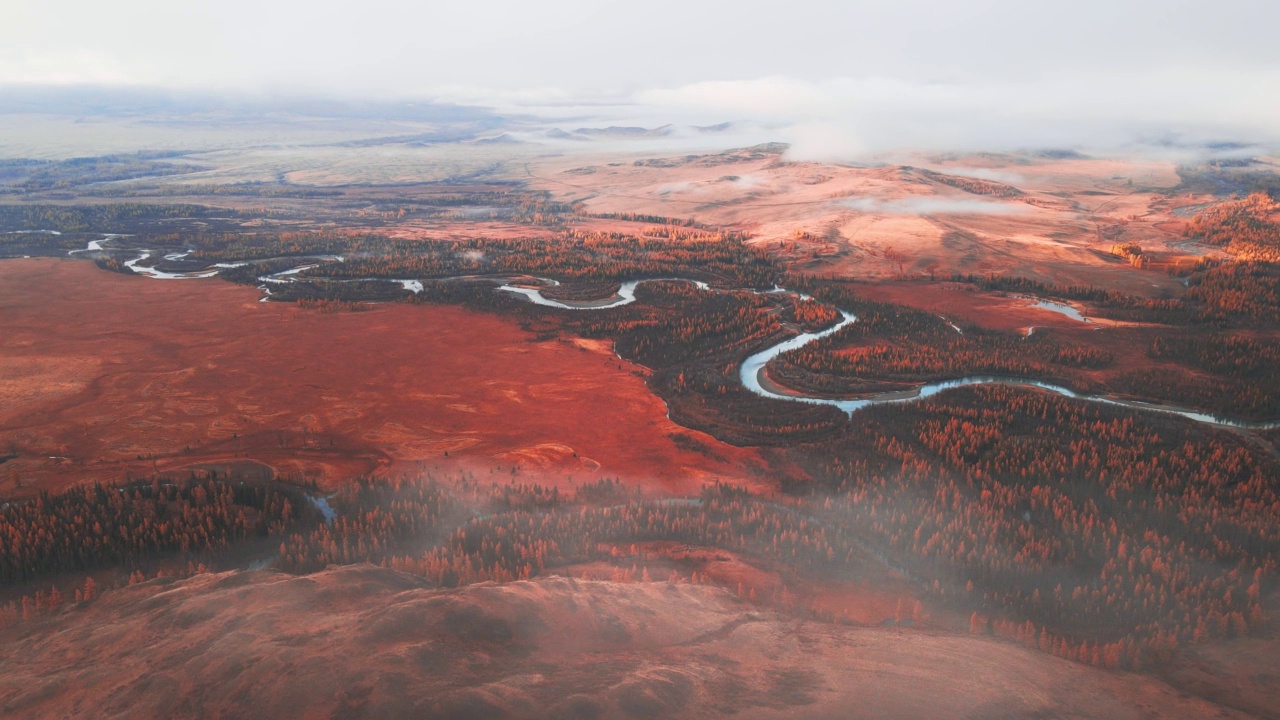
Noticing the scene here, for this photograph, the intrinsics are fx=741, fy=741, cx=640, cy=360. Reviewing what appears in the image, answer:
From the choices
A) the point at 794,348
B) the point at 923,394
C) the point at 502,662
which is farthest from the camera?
the point at 794,348

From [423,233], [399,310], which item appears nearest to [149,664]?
[399,310]

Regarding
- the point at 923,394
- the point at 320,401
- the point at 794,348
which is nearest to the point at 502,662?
the point at 320,401

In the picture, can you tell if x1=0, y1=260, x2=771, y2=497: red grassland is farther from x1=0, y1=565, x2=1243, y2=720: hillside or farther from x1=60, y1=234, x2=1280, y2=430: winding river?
x1=0, y1=565, x2=1243, y2=720: hillside

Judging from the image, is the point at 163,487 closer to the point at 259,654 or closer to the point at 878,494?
Answer: the point at 259,654

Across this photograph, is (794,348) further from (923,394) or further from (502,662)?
(502,662)

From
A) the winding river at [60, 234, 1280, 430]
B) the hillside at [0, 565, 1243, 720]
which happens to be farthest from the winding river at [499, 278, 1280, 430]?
the hillside at [0, 565, 1243, 720]

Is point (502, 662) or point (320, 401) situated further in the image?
point (320, 401)

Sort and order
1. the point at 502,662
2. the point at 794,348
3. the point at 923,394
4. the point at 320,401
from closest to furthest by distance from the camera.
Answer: the point at 502,662, the point at 320,401, the point at 923,394, the point at 794,348
